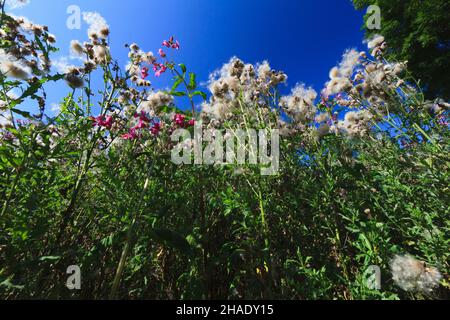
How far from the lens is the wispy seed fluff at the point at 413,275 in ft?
4.57

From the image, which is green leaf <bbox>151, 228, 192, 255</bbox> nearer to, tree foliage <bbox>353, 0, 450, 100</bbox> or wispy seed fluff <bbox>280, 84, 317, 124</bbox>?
wispy seed fluff <bbox>280, 84, 317, 124</bbox>

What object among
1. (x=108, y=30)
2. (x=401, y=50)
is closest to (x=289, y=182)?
(x=108, y=30)

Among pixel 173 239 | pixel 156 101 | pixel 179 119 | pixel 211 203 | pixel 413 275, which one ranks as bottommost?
pixel 413 275

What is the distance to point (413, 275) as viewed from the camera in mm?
1392

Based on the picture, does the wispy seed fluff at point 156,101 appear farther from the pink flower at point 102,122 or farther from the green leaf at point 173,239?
the green leaf at point 173,239

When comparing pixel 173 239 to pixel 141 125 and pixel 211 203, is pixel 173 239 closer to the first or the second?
pixel 211 203

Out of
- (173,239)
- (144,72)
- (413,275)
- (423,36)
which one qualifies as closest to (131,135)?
(144,72)

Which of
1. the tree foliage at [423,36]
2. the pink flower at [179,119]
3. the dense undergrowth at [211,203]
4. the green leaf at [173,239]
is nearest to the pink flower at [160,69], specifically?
the dense undergrowth at [211,203]

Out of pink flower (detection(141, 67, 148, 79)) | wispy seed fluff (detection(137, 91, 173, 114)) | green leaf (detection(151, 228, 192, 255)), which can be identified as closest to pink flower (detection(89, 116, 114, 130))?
wispy seed fluff (detection(137, 91, 173, 114))

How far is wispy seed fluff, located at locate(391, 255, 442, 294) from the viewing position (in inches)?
54.9

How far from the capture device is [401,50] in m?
9.42

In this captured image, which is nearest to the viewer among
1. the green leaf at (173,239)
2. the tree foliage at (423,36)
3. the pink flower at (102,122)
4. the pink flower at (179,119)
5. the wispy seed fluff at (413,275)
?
the green leaf at (173,239)
